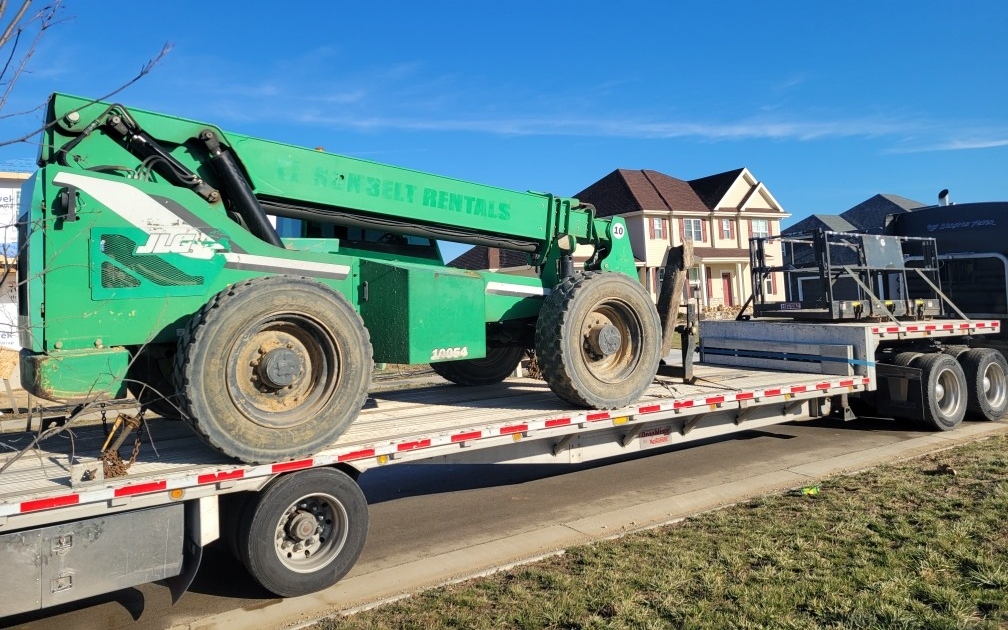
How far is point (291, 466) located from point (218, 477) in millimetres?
481

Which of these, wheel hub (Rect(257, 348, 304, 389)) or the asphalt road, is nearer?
the asphalt road

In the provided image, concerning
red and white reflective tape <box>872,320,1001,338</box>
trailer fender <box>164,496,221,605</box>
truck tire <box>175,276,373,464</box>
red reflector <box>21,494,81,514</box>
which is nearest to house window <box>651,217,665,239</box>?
red and white reflective tape <box>872,320,1001,338</box>

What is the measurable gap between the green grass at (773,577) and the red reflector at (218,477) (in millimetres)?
1075

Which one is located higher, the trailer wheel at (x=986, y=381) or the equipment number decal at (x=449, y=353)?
the equipment number decal at (x=449, y=353)

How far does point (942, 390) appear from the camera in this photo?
9789mm

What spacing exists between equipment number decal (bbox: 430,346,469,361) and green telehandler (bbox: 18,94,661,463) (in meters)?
0.01

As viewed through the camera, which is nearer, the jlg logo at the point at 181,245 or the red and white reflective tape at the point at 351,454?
the red and white reflective tape at the point at 351,454

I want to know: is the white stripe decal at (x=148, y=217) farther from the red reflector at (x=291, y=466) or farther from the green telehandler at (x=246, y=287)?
the red reflector at (x=291, y=466)

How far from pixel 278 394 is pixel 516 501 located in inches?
118

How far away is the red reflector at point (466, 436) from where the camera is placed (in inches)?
221

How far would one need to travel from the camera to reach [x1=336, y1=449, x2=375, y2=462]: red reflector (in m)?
5.02

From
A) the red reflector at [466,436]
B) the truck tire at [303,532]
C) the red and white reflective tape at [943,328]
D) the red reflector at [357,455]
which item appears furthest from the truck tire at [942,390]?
the truck tire at [303,532]

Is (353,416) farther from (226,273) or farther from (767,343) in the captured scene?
(767,343)

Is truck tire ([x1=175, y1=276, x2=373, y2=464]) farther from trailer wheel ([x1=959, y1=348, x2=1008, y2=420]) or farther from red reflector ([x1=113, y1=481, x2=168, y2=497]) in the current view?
trailer wheel ([x1=959, y1=348, x2=1008, y2=420])
